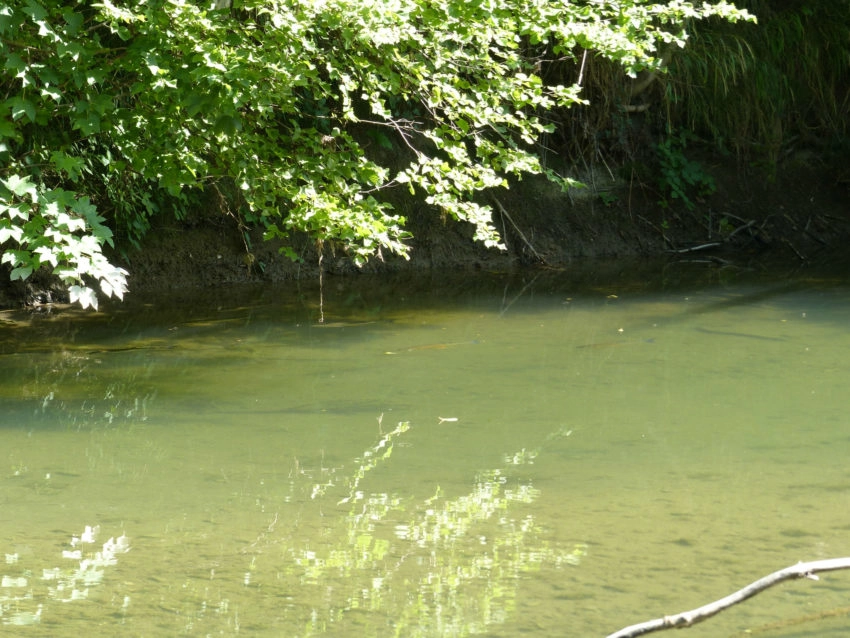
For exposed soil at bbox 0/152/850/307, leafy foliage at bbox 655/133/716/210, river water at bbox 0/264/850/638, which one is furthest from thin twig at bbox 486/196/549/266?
river water at bbox 0/264/850/638

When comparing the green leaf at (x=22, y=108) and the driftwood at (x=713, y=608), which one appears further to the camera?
the green leaf at (x=22, y=108)

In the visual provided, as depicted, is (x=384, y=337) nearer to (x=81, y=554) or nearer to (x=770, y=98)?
(x=81, y=554)

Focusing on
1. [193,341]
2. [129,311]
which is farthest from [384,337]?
[129,311]

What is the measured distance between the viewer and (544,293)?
6438mm

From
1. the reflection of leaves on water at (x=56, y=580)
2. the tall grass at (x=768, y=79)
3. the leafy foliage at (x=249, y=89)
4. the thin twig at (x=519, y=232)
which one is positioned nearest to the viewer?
the reflection of leaves on water at (x=56, y=580)

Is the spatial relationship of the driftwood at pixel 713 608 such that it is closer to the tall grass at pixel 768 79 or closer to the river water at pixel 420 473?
the river water at pixel 420 473

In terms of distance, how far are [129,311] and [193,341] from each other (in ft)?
3.26

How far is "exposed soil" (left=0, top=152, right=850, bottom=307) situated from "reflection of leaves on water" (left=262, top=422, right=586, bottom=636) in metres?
4.01

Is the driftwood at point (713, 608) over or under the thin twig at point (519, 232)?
under

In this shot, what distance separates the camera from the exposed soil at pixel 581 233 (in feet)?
22.3

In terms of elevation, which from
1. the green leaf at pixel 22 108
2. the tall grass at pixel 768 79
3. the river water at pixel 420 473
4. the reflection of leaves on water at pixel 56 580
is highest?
the tall grass at pixel 768 79

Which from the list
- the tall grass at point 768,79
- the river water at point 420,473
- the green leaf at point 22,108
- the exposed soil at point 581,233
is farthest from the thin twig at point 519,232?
the green leaf at point 22,108

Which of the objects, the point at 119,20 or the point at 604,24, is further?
the point at 604,24

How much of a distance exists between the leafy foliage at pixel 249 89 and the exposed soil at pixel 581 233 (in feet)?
4.82
